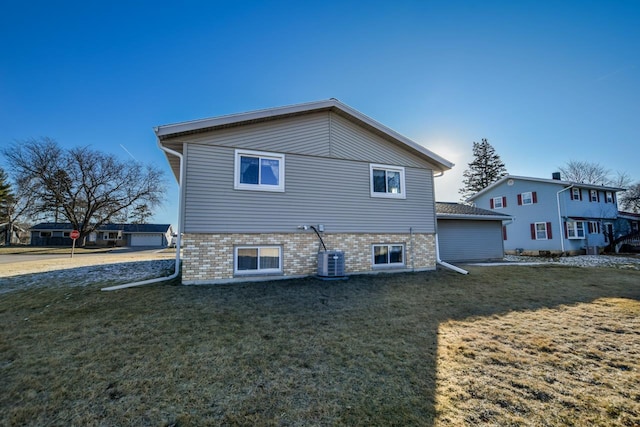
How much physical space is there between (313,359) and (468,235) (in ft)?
46.8

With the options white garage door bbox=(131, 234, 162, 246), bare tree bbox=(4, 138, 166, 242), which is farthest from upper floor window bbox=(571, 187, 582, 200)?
white garage door bbox=(131, 234, 162, 246)

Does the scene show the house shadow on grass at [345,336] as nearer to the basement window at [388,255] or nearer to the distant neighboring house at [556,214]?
the basement window at [388,255]

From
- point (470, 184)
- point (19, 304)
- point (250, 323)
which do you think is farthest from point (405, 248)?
point (470, 184)

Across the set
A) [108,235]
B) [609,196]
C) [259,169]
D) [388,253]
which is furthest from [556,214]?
[108,235]

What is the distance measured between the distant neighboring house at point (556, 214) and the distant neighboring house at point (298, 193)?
16.7m

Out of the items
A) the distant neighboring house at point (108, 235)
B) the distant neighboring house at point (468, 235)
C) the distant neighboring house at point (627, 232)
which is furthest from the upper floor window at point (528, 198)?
the distant neighboring house at point (108, 235)

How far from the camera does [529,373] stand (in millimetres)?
3166

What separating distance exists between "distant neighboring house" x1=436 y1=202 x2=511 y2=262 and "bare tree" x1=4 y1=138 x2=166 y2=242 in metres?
34.6

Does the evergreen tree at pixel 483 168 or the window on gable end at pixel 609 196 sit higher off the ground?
the evergreen tree at pixel 483 168

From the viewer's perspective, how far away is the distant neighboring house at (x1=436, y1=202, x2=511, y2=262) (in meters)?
14.4

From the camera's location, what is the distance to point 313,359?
3.49m

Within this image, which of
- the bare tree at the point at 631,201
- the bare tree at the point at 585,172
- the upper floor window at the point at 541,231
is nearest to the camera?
the upper floor window at the point at 541,231

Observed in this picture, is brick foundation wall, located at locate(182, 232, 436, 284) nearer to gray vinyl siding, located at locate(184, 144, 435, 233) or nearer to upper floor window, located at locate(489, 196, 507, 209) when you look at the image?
gray vinyl siding, located at locate(184, 144, 435, 233)

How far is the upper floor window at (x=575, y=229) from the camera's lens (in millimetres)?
20891
